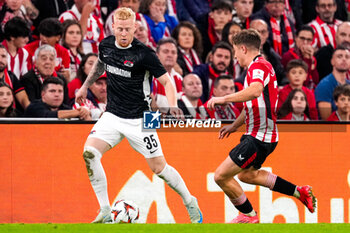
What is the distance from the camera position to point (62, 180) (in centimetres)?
796

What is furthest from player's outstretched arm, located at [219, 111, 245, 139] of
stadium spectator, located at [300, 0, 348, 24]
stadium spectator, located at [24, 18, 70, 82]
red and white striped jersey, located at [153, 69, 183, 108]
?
stadium spectator, located at [300, 0, 348, 24]

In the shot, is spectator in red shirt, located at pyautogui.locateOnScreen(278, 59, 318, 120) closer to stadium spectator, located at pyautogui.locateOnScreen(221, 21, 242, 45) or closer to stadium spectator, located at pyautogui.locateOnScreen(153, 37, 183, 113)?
stadium spectator, located at pyautogui.locateOnScreen(221, 21, 242, 45)

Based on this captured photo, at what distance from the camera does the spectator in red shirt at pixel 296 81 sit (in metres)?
9.34

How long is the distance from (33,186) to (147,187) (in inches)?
50.5

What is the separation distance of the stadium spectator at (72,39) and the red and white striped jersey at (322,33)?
3935 millimetres

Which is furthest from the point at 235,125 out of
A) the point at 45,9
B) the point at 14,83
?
the point at 45,9

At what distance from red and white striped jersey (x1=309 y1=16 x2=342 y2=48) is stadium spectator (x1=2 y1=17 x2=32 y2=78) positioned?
15.2 ft

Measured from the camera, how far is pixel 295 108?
8945 millimetres

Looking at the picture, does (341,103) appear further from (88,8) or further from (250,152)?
(88,8)

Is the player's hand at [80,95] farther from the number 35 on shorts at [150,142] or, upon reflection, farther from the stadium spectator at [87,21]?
the stadium spectator at [87,21]

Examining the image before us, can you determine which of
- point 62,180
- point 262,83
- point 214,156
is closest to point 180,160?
point 214,156

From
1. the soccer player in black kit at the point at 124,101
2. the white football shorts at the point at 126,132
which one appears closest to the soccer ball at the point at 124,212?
the soccer player in black kit at the point at 124,101

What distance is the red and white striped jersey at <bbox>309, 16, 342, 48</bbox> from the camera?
11305mm

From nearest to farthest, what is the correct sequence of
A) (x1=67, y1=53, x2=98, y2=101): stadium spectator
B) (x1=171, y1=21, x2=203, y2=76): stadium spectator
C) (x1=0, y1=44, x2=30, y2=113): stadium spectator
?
(x1=0, y1=44, x2=30, y2=113): stadium spectator → (x1=67, y1=53, x2=98, y2=101): stadium spectator → (x1=171, y1=21, x2=203, y2=76): stadium spectator
